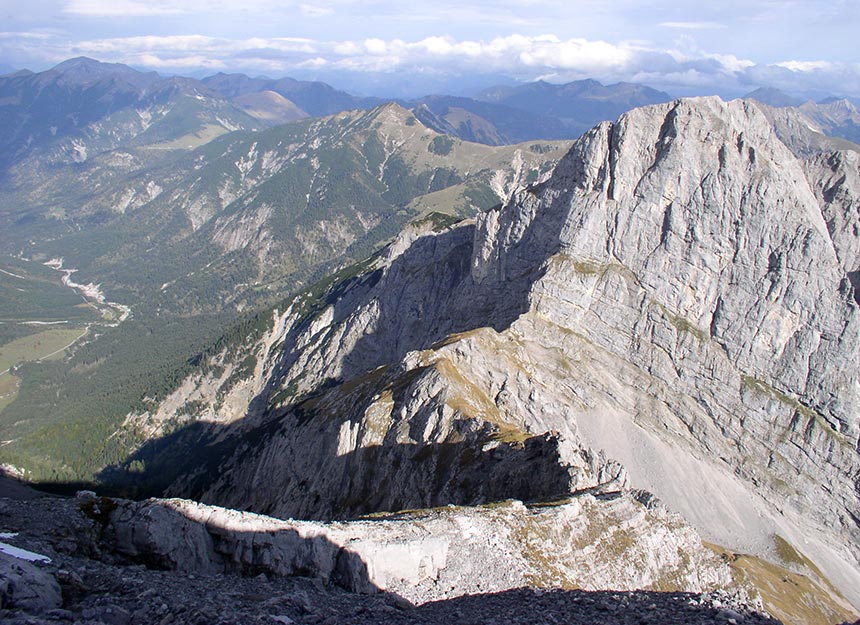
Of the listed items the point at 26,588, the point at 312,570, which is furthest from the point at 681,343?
the point at 26,588

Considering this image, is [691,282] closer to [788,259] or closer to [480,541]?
[788,259]

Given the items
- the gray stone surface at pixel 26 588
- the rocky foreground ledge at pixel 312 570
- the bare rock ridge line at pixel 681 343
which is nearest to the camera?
the gray stone surface at pixel 26 588

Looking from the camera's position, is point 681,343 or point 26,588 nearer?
point 26,588

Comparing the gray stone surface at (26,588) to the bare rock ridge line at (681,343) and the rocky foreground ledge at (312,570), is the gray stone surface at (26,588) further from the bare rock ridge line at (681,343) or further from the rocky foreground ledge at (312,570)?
the bare rock ridge line at (681,343)

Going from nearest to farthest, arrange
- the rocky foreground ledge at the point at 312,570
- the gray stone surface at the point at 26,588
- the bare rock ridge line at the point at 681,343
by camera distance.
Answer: the gray stone surface at the point at 26,588, the rocky foreground ledge at the point at 312,570, the bare rock ridge line at the point at 681,343

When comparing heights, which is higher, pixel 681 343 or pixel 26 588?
pixel 26 588

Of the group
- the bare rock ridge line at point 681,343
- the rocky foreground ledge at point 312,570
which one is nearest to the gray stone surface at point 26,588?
the rocky foreground ledge at point 312,570

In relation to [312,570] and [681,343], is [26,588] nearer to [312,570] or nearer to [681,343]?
[312,570]
